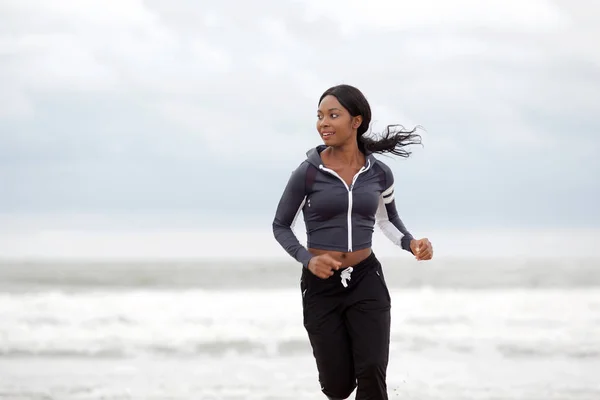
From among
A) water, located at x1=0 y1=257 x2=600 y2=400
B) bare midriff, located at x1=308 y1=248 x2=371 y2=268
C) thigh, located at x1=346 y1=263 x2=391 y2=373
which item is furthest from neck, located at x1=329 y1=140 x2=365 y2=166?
water, located at x1=0 y1=257 x2=600 y2=400

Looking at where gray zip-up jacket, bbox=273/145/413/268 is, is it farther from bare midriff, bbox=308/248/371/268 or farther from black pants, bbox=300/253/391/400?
black pants, bbox=300/253/391/400

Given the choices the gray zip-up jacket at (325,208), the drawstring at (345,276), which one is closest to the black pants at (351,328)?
the drawstring at (345,276)

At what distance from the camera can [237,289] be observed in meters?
22.0

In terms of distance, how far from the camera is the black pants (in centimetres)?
484

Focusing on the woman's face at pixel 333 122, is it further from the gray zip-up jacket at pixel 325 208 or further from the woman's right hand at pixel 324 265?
the woman's right hand at pixel 324 265

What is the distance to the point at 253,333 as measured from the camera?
1414cm

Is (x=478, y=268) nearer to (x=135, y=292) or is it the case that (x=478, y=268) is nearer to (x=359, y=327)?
(x=135, y=292)

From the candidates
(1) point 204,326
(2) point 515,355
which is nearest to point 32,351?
(1) point 204,326

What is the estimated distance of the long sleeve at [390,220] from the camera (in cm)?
522

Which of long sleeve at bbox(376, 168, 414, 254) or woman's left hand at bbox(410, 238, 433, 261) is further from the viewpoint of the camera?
long sleeve at bbox(376, 168, 414, 254)

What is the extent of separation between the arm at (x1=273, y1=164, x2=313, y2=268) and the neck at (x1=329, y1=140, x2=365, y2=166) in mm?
223

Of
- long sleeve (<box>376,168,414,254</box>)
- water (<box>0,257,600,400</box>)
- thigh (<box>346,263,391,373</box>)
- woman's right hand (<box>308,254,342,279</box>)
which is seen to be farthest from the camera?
water (<box>0,257,600,400</box>)

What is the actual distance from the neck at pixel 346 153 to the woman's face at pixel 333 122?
0.06 meters

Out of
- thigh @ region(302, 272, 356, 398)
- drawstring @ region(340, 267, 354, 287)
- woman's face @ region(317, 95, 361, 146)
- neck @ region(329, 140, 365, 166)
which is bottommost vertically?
thigh @ region(302, 272, 356, 398)
